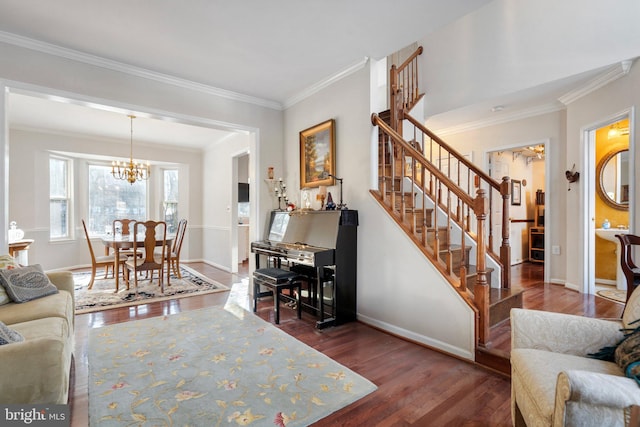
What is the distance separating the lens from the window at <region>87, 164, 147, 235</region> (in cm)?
669

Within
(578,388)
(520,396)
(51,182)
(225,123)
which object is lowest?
(520,396)

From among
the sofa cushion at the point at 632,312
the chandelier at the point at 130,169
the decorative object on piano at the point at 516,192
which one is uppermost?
the chandelier at the point at 130,169

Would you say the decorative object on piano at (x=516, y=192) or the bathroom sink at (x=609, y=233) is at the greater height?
the decorative object on piano at (x=516, y=192)

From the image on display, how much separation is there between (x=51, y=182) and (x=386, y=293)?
6.94 metres

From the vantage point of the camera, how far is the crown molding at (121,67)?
9.44 ft

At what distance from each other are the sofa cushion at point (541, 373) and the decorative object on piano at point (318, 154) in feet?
8.58

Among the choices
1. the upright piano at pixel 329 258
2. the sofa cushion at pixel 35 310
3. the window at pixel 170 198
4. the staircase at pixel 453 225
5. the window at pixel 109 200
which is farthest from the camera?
the window at pixel 170 198

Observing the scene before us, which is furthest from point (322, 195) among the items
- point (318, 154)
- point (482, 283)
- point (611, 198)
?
point (611, 198)

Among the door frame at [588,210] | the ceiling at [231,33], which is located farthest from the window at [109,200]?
the door frame at [588,210]

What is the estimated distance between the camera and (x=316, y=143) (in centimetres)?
394

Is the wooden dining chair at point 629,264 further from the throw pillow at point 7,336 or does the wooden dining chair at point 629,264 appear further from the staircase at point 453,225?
the throw pillow at point 7,336

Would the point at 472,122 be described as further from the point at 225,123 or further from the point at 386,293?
the point at 225,123

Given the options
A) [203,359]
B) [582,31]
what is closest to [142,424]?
[203,359]

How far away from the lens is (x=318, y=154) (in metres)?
3.91
